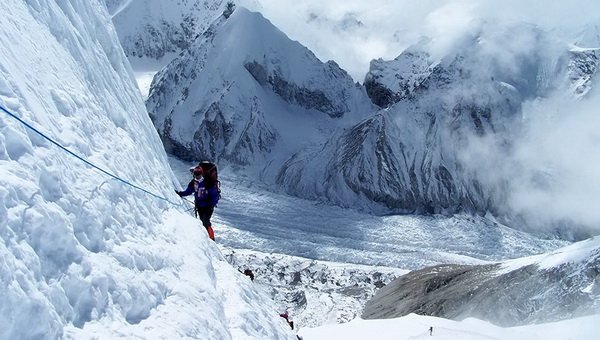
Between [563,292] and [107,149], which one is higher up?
[107,149]

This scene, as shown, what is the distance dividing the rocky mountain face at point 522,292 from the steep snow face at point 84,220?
1738 inches

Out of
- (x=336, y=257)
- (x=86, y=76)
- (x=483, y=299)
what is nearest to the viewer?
(x=86, y=76)

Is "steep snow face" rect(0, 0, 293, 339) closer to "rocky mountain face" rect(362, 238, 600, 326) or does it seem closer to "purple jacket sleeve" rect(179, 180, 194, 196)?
"purple jacket sleeve" rect(179, 180, 194, 196)

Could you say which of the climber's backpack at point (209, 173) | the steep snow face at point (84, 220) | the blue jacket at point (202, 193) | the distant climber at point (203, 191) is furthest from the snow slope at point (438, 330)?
the steep snow face at point (84, 220)

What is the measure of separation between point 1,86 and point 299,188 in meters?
187

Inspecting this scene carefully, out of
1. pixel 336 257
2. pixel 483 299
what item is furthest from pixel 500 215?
pixel 483 299

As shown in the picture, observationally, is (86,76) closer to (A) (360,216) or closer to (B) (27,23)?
(B) (27,23)

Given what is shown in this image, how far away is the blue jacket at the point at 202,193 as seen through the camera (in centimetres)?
1709

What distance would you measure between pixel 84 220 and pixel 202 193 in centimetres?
779

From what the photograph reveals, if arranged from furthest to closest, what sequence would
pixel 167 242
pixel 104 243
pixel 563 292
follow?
pixel 563 292 < pixel 167 242 < pixel 104 243

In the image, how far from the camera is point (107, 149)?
39.9ft

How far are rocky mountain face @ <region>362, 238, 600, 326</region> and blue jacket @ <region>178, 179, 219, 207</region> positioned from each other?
42.5 metres

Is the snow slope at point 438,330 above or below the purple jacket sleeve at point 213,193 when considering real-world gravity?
below

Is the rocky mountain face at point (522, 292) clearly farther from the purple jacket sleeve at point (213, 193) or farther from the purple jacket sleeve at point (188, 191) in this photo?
the purple jacket sleeve at point (188, 191)
